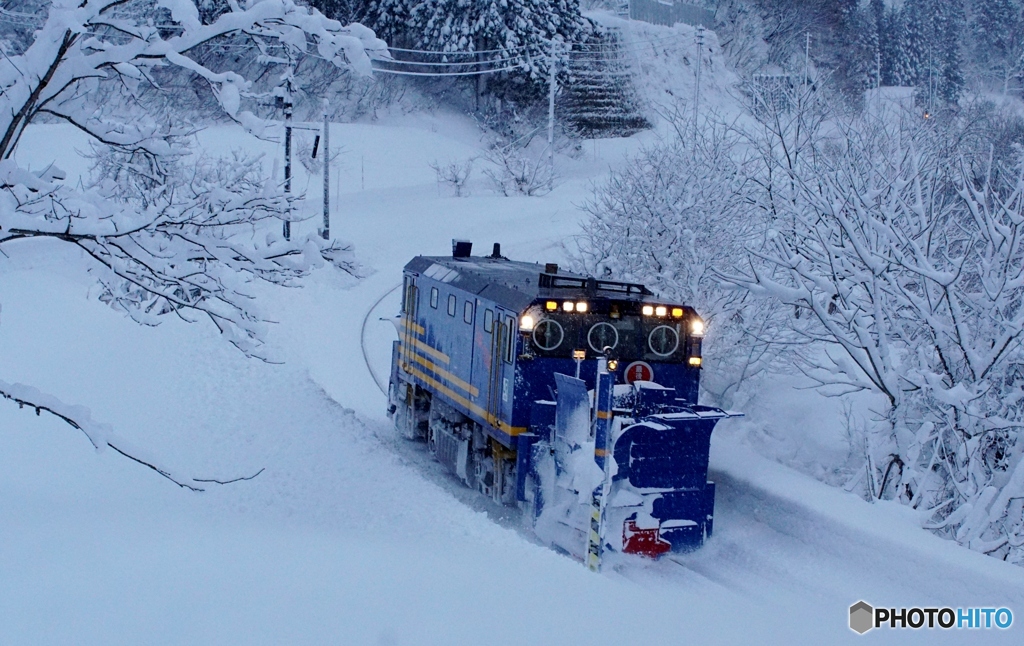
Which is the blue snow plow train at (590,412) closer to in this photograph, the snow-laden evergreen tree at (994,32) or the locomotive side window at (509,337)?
the locomotive side window at (509,337)

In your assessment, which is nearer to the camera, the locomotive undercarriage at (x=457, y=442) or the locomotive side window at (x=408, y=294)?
the locomotive undercarriage at (x=457, y=442)

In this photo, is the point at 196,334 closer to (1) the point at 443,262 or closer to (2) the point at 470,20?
(1) the point at 443,262

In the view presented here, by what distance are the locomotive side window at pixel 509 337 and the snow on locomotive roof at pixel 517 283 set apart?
0.18m

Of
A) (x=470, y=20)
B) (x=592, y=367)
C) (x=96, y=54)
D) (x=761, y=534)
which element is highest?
(x=470, y=20)

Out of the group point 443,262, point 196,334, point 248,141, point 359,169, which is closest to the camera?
point 443,262

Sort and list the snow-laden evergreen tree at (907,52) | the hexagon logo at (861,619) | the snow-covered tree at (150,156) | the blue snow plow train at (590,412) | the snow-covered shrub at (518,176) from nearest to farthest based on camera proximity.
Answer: the snow-covered tree at (150,156)
the hexagon logo at (861,619)
the blue snow plow train at (590,412)
the snow-covered shrub at (518,176)
the snow-laden evergreen tree at (907,52)

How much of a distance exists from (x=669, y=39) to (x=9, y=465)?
211 ft

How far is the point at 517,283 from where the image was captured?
12344 mm

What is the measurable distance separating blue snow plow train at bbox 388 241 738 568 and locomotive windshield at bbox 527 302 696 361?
0.04 ft

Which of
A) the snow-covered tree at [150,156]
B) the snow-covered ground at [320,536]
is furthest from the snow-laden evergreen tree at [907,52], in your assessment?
the snow-covered tree at [150,156]

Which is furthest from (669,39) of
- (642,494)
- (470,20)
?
(642,494)

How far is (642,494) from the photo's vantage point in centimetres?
1062

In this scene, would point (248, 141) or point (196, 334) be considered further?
point (248, 141)

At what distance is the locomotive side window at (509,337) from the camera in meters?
11.2
